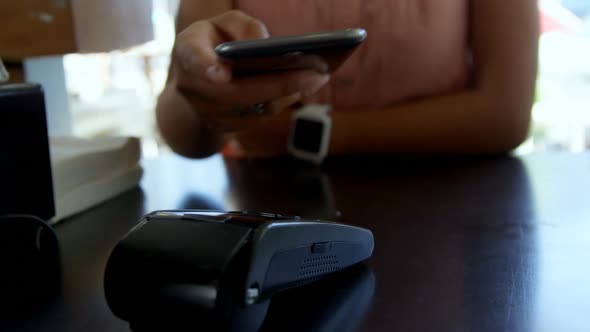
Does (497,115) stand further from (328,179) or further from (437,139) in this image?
(328,179)

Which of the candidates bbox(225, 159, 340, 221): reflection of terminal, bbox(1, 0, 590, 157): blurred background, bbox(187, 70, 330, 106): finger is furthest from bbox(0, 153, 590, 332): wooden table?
bbox(1, 0, 590, 157): blurred background

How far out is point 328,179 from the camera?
0.78 metres

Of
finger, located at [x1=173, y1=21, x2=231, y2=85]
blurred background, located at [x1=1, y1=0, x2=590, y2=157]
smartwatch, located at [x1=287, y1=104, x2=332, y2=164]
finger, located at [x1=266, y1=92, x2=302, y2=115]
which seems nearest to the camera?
finger, located at [x1=173, y1=21, x2=231, y2=85]

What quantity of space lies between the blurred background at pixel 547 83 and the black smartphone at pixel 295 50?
981 millimetres

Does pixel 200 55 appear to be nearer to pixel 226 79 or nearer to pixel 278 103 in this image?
pixel 226 79

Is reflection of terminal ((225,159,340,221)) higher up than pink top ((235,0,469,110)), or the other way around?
pink top ((235,0,469,110))

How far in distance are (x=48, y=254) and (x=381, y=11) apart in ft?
2.29

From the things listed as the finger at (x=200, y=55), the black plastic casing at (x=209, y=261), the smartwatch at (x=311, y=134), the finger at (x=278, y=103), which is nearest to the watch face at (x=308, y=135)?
the smartwatch at (x=311, y=134)

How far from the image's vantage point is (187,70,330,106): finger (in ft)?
2.08

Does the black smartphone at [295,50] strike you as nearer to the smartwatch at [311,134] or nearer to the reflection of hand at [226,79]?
the reflection of hand at [226,79]

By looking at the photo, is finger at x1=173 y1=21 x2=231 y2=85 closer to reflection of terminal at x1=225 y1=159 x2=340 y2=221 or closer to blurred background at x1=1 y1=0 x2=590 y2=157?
reflection of terminal at x1=225 y1=159 x2=340 y2=221

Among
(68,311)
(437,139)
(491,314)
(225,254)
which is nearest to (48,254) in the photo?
(68,311)

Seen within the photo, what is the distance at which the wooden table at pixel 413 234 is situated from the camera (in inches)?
14.3

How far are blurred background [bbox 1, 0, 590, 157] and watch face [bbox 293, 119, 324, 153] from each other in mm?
685
